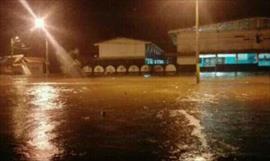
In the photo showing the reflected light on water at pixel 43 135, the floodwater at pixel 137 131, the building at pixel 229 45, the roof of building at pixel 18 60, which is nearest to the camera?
the floodwater at pixel 137 131

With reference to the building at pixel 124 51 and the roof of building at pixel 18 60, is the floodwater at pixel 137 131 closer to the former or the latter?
the building at pixel 124 51

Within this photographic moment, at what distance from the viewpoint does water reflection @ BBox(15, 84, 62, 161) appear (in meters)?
8.32

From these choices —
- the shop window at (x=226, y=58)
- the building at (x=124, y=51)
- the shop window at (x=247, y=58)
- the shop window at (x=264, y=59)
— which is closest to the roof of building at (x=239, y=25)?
the shop window at (x=226, y=58)

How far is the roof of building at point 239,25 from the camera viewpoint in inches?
2203

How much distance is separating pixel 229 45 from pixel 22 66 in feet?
94.1

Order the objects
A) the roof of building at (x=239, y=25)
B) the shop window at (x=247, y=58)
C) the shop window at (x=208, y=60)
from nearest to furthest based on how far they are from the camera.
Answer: the roof of building at (x=239, y=25), the shop window at (x=247, y=58), the shop window at (x=208, y=60)

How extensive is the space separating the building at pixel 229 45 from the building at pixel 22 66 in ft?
62.7

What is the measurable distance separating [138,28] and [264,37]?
68.0 feet

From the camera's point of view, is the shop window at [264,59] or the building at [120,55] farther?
the building at [120,55]

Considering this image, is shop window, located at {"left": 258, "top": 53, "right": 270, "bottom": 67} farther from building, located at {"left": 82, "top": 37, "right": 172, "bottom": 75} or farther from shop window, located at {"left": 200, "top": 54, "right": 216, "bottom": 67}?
building, located at {"left": 82, "top": 37, "right": 172, "bottom": 75}

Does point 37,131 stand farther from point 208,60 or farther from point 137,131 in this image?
point 208,60

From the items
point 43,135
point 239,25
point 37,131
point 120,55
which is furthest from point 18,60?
point 43,135

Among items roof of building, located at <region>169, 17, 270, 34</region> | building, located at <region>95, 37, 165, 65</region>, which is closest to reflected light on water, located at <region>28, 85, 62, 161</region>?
building, located at <region>95, 37, 165, 65</region>

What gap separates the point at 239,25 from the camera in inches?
2233
